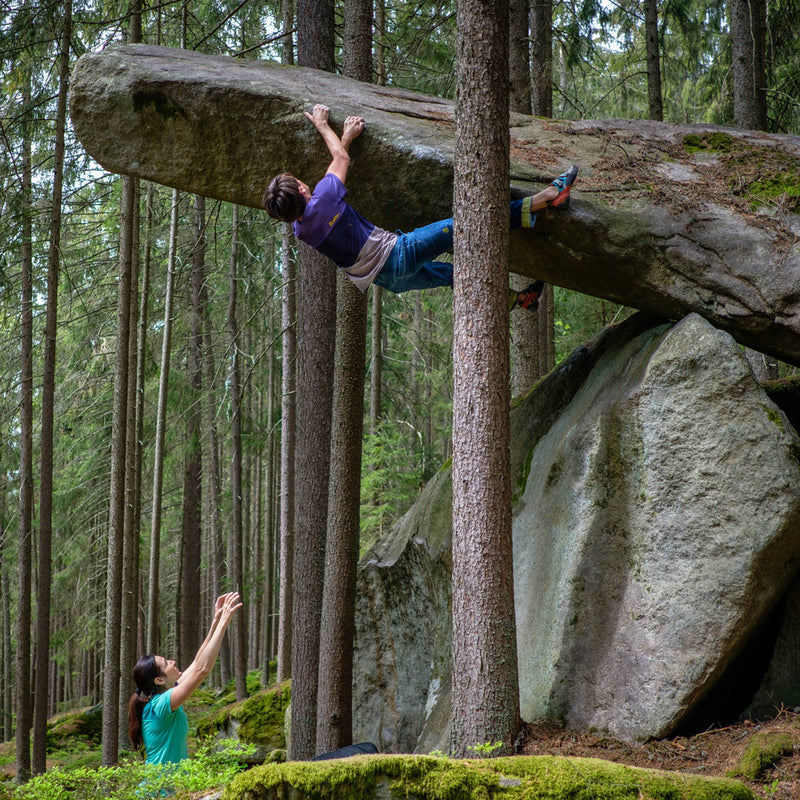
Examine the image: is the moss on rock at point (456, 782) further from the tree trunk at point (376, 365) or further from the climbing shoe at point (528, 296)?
the tree trunk at point (376, 365)

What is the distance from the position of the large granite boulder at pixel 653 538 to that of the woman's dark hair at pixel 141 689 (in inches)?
107

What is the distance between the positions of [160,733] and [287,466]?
912 centimetres

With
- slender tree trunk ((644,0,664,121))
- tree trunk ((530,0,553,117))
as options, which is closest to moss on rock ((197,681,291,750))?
tree trunk ((530,0,553,117))

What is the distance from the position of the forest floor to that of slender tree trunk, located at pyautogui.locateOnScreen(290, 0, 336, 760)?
2833 millimetres

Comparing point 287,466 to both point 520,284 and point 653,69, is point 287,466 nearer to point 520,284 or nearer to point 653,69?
point 520,284

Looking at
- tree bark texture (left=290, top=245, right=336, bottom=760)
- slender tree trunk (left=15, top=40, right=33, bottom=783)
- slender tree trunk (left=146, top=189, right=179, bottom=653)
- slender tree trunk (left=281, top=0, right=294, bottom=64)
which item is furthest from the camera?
slender tree trunk (left=281, top=0, right=294, bottom=64)

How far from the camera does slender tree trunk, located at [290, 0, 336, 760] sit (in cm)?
720

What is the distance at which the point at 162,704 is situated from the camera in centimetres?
411

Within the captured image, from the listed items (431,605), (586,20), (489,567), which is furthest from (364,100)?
(586,20)

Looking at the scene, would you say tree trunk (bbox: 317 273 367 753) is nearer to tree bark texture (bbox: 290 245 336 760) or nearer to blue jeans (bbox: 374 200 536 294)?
tree bark texture (bbox: 290 245 336 760)

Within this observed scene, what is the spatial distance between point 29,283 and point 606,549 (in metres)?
11.0

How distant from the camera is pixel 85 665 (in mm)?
26047

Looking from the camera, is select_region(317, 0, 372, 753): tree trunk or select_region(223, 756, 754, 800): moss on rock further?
select_region(317, 0, 372, 753): tree trunk

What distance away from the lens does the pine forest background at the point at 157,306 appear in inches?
448
